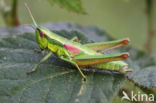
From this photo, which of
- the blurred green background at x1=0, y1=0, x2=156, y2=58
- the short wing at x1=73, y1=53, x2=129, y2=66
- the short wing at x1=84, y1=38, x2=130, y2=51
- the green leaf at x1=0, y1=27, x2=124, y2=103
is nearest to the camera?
the green leaf at x1=0, y1=27, x2=124, y2=103

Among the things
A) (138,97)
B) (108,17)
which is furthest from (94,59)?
(108,17)

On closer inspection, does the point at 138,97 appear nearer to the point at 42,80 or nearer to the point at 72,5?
the point at 42,80

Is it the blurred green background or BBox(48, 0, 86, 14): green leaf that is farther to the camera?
the blurred green background

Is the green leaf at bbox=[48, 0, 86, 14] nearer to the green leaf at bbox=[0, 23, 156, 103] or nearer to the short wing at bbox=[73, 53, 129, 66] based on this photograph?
the green leaf at bbox=[0, 23, 156, 103]

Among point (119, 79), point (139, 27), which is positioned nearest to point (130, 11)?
point (139, 27)

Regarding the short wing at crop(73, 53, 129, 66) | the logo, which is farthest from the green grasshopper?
the logo

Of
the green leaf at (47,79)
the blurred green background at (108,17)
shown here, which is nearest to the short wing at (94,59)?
the green leaf at (47,79)
